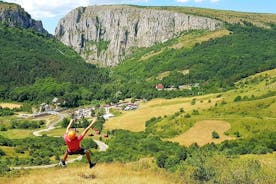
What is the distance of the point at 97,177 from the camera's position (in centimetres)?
3206

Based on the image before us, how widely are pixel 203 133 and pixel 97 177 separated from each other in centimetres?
11522

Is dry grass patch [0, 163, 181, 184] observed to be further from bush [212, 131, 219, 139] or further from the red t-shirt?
bush [212, 131, 219, 139]

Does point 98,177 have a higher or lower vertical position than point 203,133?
higher

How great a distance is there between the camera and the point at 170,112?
192m

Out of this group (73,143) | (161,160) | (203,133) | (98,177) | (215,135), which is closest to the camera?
(73,143)

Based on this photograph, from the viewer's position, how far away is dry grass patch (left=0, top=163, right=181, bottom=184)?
1215 inches

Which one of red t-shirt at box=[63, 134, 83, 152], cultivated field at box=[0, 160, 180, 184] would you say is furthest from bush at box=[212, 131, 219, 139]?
red t-shirt at box=[63, 134, 83, 152]

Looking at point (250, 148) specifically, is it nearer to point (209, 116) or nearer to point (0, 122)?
point (209, 116)

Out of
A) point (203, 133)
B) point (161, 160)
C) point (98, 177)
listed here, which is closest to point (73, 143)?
point (98, 177)

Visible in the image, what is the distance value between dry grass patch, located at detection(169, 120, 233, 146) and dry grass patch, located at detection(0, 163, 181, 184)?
103 meters

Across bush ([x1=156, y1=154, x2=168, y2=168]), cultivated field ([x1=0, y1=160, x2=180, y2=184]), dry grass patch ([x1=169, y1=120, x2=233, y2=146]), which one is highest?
cultivated field ([x1=0, y1=160, x2=180, y2=184])

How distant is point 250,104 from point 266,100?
551 centimetres

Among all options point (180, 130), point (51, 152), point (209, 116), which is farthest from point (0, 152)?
point (209, 116)

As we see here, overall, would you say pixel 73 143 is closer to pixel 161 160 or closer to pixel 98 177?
pixel 98 177
